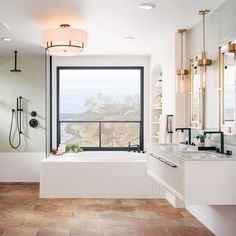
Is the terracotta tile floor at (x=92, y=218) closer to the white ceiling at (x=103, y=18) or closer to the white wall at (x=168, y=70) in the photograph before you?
the white wall at (x=168, y=70)

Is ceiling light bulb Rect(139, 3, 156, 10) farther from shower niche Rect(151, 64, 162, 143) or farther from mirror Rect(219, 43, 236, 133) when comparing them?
shower niche Rect(151, 64, 162, 143)

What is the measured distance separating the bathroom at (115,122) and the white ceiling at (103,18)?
0.05ft

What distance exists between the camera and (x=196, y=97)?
518 centimetres

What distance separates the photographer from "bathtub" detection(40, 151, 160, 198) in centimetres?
627

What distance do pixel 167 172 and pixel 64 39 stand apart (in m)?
2.10

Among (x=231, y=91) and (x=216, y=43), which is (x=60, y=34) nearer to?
(x=216, y=43)

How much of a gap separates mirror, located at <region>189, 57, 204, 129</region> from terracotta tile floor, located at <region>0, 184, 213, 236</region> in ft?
3.95

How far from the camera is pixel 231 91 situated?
159 inches

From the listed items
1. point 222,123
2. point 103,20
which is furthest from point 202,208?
point 103,20

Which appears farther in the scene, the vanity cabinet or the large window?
the large window

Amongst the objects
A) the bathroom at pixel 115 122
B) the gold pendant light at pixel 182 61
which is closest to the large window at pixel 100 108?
the bathroom at pixel 115 122

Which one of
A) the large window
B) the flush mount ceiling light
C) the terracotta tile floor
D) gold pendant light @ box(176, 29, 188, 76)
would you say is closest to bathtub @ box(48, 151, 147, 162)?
the large window

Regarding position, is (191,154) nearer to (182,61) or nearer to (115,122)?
(182,61)

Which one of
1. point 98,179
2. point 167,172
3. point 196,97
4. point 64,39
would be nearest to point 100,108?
point 98,179
